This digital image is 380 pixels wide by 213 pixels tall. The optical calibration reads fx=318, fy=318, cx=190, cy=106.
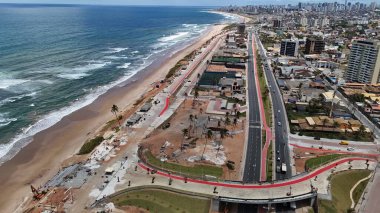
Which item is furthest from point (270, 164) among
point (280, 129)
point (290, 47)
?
point (290, 47)

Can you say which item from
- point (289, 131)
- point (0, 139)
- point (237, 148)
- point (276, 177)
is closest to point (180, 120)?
point (237, 148)

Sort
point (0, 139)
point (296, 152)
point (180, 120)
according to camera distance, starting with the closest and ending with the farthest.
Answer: point (296, 152) → point (0, 139) → point (180, 120)

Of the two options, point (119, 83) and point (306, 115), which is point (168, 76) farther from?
point (306, 115)

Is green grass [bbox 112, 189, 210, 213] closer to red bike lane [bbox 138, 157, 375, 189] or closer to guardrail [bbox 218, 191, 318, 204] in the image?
guardrail [bbox 218, 191, 318, 204]

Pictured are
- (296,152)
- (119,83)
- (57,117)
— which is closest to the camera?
(296,152)

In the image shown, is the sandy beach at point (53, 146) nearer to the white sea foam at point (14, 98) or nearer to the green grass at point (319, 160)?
the white sea foam at point (14, 98)

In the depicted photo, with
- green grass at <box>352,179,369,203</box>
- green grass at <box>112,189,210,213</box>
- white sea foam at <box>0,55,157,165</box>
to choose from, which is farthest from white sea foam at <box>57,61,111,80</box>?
green grass at <box>352,179,369,203</box>

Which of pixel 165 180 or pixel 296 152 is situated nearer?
pixel 165 180
